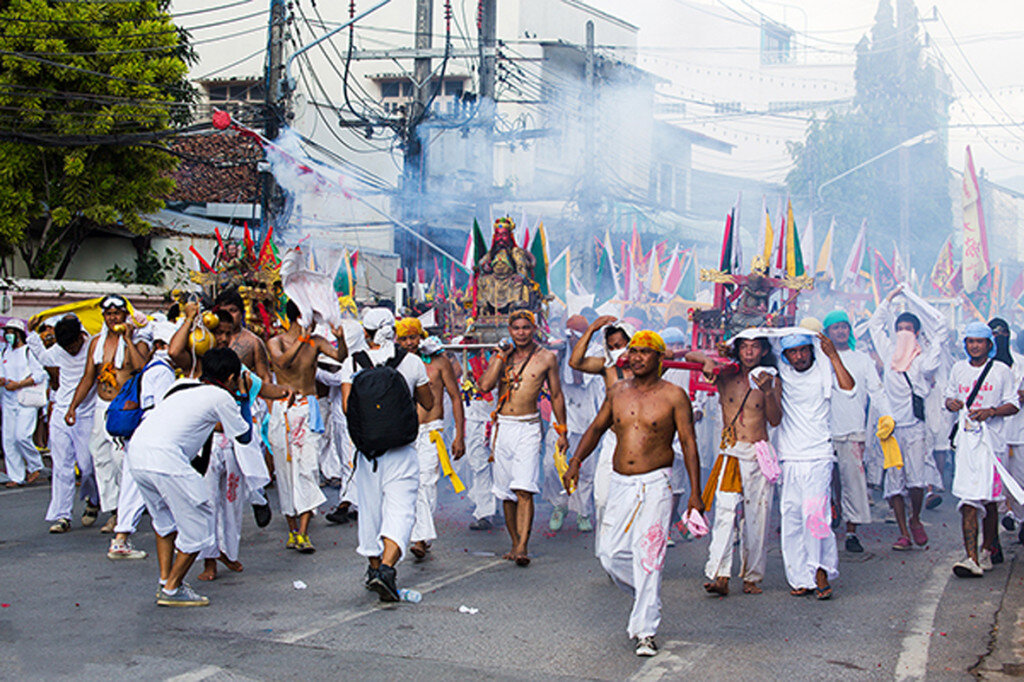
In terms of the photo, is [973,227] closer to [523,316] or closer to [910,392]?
[910,392]

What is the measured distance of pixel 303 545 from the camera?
27.5 feet

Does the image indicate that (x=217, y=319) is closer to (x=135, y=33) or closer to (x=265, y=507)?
(x=265, y=507)

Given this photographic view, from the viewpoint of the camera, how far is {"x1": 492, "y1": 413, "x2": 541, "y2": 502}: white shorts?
8203mm

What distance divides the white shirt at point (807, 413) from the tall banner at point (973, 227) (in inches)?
330

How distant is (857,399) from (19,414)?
9508 mm

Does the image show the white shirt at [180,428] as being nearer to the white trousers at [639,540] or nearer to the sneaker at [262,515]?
the sneaker at [262,515]

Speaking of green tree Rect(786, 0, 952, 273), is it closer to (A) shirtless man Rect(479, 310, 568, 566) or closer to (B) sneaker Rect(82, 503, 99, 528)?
(A) shirtless man Rect(479, 310, 568, 566)

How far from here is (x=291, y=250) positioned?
9367 mm

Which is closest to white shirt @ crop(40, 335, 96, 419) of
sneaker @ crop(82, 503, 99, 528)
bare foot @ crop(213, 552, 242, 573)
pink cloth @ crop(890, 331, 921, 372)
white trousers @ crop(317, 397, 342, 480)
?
sneaker @ crop(82, 503, 99, 528)

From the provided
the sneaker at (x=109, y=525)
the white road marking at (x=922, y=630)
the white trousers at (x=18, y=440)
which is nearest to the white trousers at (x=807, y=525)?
the white road marking at (x=922, y=630)

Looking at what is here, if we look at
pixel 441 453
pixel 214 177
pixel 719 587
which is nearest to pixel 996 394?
pixel 719 587

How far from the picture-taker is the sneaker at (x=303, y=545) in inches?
329

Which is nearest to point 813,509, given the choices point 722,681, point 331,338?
→ point 722,681

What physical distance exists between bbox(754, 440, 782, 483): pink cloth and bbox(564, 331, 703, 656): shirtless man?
1137 millimetres
